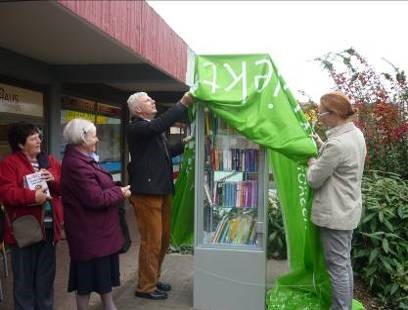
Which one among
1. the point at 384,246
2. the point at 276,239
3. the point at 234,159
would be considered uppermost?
the point at 234,159

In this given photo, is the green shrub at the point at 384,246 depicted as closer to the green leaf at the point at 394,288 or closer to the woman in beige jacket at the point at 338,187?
the green leaf at the point at 394,288

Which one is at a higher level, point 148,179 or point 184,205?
point 148,179

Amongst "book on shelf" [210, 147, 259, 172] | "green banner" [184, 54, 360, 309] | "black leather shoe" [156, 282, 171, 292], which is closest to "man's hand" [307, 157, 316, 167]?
"green banner" [184, 54, 360, 309]

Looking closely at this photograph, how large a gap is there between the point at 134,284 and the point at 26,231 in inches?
68.8

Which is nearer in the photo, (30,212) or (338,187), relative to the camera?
(30,212)

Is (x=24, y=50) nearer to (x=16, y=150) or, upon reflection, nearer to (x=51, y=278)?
(x=16, y=150)

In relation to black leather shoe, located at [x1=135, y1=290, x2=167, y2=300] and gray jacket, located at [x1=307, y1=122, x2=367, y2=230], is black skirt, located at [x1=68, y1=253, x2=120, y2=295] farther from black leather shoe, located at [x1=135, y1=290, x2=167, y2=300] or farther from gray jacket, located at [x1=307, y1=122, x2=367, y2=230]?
gray jacket, located at [x1=307, y1=122, x2=367, y2=230]

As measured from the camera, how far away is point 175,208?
4602mm

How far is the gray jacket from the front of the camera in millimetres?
3459

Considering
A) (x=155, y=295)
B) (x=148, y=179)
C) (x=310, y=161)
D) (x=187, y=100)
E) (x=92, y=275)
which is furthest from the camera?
(x=155, y=295)

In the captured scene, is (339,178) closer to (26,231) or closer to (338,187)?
Answer: (338,187)

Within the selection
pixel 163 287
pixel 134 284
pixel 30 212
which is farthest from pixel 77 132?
pixel 134 284

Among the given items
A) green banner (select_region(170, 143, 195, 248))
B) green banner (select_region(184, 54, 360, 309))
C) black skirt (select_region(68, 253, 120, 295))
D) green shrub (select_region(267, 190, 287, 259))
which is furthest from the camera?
green shrub (select_region(267, 190, 287, 259))

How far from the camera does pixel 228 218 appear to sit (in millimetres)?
4211
